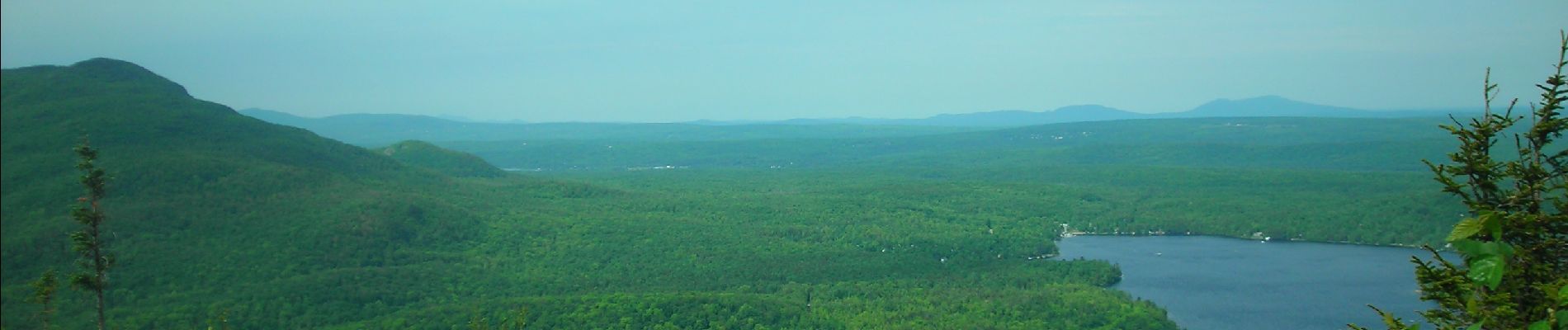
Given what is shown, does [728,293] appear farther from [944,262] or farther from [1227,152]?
[1227,152]

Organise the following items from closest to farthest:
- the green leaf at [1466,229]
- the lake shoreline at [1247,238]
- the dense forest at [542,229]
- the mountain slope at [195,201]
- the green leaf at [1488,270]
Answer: the green leaf at [1488,270] < the green leaf at [1466,229] < the mountain slope at [195,201] < the dense forest at [542,229] < the lake shoreline at [1247,238]

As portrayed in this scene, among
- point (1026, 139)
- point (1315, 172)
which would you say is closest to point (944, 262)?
point (1315, 172)

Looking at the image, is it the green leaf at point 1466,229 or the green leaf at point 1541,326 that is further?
the green leaf at point 1466,229

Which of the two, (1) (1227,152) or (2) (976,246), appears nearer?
(2) (976,246)

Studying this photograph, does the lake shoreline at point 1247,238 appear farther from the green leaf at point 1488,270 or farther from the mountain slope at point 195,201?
the green leaf at point 1488,270

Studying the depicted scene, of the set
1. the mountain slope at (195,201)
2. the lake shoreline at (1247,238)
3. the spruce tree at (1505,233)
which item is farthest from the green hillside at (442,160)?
the spruce tree at (1505,233)

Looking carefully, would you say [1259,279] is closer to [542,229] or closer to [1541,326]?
[542,229]
